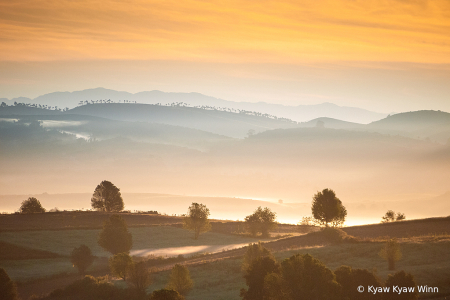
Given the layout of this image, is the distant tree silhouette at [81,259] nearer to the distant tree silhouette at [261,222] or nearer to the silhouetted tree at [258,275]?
the silhouetted tree at [258,275]

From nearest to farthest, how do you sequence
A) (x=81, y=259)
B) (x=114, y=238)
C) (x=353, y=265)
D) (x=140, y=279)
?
(x=140, y=279), (x=353, y=265), (x=81, y=259), (x=114, y=238)

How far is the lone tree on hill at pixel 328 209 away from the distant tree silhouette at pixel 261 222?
1720cm

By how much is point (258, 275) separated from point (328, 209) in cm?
4176

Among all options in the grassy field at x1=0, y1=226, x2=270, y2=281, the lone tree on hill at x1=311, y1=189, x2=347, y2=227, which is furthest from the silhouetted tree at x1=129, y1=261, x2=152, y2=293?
the lone tree on hill at x1=311, y1=189, x2=347, y2=227

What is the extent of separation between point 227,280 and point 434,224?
4392 centimetres

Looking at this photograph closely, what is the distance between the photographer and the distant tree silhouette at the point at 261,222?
315ft

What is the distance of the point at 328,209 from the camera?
262 ft

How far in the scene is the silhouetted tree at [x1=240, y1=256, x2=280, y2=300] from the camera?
4047 cm

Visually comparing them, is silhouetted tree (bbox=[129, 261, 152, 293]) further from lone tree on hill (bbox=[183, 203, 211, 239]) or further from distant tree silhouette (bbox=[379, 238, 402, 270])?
lone tree on hill (bbox=[183, 203, 211, 239])

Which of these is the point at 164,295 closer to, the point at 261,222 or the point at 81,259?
the point at 81,259

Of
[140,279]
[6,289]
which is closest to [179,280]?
[140,279]

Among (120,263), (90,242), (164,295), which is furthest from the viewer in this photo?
(90,242)

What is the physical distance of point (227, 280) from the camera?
53.6 meters

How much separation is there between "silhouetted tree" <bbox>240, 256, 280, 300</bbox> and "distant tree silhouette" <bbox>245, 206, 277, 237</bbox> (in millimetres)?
53508
